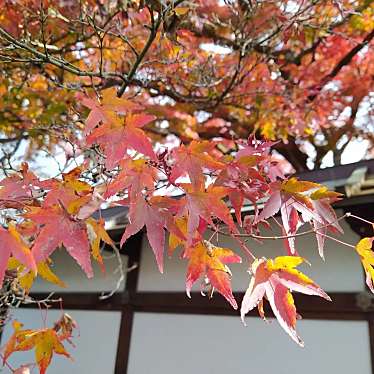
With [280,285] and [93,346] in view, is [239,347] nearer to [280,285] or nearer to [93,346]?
[93,346]

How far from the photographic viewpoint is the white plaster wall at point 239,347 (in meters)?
2.92

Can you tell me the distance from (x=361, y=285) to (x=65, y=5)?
122 inches

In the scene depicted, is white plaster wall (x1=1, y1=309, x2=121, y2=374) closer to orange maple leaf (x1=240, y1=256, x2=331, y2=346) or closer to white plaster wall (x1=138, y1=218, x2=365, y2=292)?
white plaster wall (x1=138, y1=218, x2=365, y2=292)

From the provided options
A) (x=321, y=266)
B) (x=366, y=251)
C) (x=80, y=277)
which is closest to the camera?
(x=366, y=251)

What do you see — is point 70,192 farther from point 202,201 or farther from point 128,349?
point 128,349

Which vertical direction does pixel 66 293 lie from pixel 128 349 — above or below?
above

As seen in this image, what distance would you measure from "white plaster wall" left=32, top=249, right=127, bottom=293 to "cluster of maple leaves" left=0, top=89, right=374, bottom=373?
9.88ft

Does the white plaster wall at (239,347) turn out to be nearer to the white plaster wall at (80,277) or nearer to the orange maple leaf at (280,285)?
the white plaster wall at (80,277)

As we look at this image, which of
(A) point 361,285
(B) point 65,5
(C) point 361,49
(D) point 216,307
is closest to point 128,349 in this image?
(D) point 216,307

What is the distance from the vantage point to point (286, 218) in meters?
1.27

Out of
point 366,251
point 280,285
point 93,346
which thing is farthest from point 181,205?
point 93,346

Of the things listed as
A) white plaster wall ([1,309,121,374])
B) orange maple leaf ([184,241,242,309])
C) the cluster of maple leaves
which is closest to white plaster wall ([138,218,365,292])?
white plaster wall ([1,309,121,374])

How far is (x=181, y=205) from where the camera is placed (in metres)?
1.24

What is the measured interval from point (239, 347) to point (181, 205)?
2484 millimetres
